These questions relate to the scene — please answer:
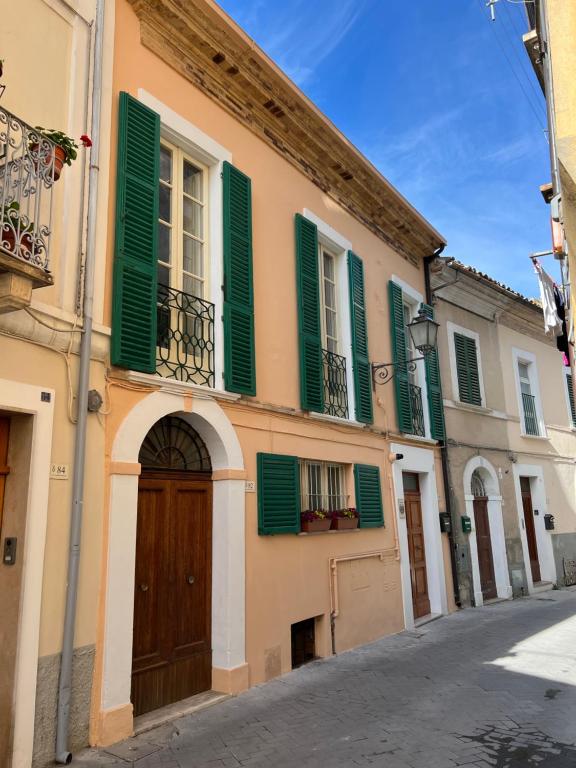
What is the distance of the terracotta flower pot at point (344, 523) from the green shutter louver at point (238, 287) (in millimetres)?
2340

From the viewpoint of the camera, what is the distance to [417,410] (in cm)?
1095

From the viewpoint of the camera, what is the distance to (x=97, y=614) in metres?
4.79

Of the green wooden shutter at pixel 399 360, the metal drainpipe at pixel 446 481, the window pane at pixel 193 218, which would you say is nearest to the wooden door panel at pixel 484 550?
the metal drainpipe at pixel 446 481

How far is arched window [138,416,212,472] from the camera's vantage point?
583cm

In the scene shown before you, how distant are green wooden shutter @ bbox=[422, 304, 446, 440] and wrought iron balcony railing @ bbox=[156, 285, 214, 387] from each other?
230 inches

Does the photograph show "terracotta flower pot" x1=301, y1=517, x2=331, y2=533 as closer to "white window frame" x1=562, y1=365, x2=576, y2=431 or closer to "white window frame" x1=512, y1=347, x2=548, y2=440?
"white window frame" x1=512, y1=347, x2=548, y2=440

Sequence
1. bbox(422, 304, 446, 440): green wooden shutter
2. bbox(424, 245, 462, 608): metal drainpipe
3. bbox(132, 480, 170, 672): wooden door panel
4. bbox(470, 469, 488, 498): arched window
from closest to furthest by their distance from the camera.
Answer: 1. bbox(132, 480, 170, 672): wooden door panel
2. bbox(424, 245, 462, 608): metal drainpipe
3. bbox(422, 304, 446, 440): green wooden shutter
4. bbox(470, 469, 488, 498): arched window

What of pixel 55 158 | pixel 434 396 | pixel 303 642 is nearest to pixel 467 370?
pixel 434 396

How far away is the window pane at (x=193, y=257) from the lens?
6.61 meters

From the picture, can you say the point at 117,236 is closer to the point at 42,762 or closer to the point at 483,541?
the point at 42,762

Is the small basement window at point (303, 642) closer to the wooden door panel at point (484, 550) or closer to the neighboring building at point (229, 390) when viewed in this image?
the neighboring building at point (229, 390)

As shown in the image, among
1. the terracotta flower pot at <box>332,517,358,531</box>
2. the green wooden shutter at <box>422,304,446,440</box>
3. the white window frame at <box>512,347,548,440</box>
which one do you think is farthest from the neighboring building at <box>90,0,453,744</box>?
the white window frame at <box>512,347,548,440</box>

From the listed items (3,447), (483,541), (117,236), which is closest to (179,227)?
(117,236)

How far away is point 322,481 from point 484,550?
5.86 meters
